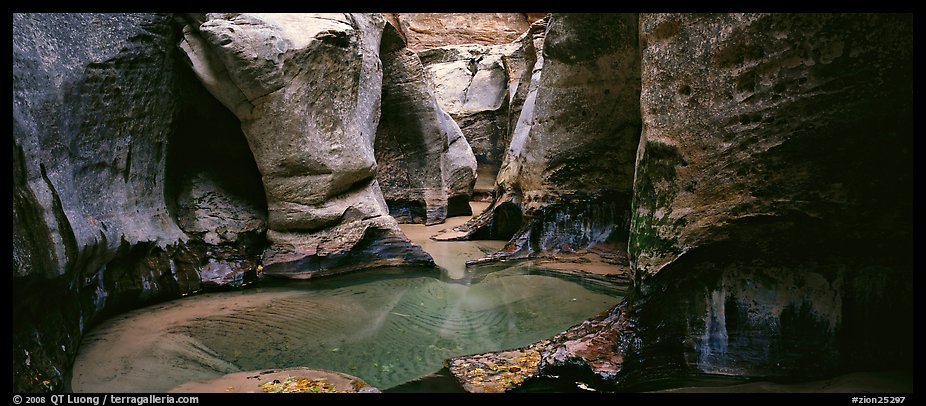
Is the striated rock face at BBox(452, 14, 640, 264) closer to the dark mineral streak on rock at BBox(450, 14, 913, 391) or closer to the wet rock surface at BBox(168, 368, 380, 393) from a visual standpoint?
the dark mineral streak on rock at BBox(450, 14, 913, 391)

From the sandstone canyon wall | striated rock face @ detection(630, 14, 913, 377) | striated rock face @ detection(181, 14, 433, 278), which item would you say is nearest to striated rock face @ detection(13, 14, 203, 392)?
the sandstone canyon wall

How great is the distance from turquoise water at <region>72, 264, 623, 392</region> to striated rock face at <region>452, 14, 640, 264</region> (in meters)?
0.92

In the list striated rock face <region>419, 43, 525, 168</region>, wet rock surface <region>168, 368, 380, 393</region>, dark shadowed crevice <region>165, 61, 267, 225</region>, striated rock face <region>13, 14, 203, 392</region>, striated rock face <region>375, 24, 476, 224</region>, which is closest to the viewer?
wet rock surface <region>168, 368, 380, 393</region>

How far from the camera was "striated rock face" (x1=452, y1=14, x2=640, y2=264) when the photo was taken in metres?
5.96

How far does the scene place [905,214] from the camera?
8.68 feet

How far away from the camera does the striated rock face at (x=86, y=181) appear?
298 cm

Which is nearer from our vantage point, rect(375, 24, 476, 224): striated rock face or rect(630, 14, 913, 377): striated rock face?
rect(630, 14, 913, 377): striated rock face

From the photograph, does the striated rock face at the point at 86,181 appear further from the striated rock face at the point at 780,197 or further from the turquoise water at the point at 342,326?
the striated rock face at the point at 780,197

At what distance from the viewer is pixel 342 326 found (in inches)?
163

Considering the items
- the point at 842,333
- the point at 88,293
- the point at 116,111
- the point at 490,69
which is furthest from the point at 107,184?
the point at 490,69

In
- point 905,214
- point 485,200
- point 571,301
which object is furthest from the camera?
point 485,200

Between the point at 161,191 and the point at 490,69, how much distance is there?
30.8 feet

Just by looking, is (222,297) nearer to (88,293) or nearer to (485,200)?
(88,293)

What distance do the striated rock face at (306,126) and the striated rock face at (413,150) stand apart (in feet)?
6.69
